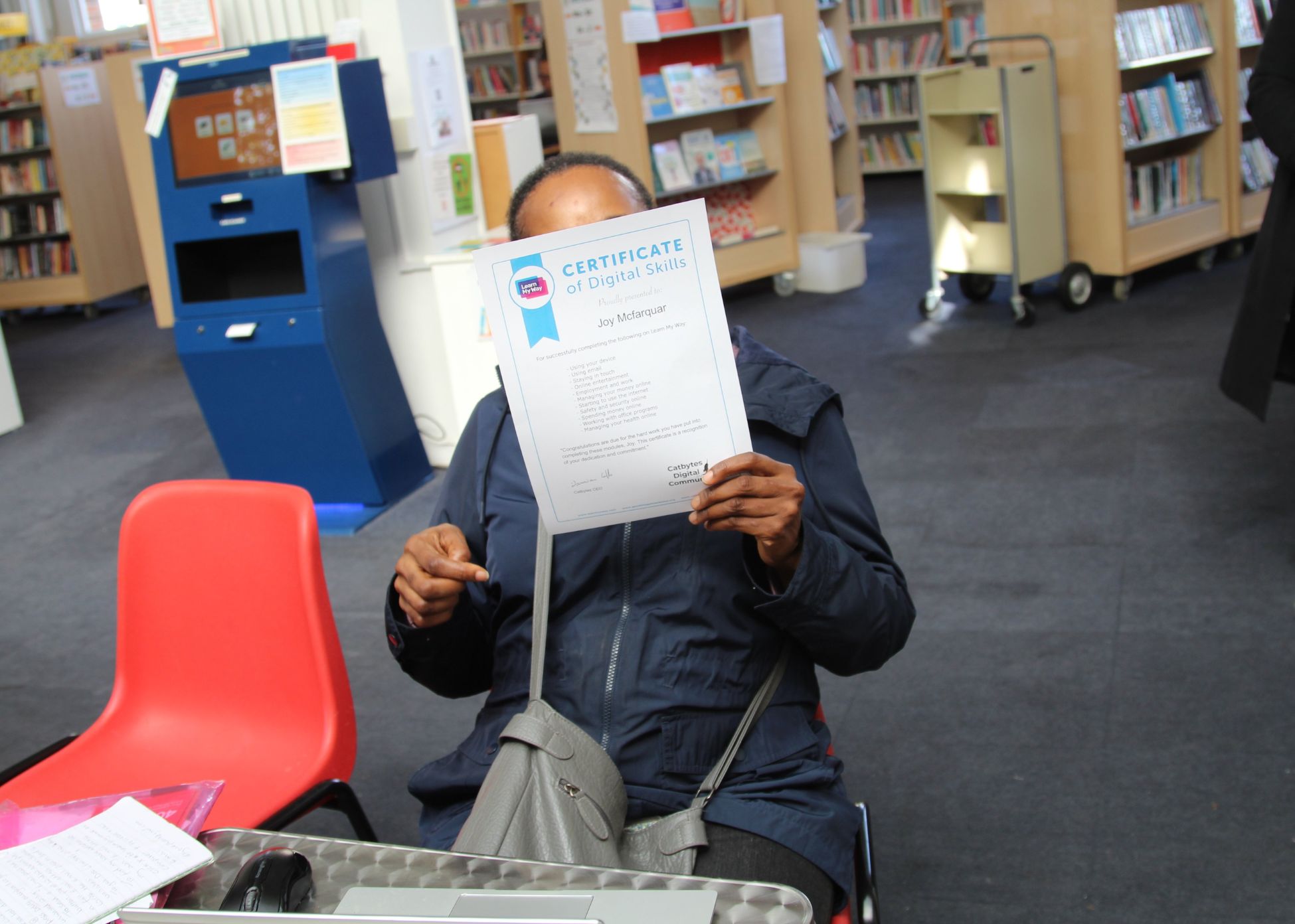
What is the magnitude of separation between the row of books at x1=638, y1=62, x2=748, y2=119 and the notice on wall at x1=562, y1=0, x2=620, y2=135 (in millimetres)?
187

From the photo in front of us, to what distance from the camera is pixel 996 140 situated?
537 cm

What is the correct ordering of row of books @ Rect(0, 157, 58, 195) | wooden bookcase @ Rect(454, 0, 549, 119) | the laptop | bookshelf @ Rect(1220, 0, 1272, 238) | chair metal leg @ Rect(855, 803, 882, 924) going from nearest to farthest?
the laptop, chair metal leg @ Rect(855, 803, 882, 924), bookshelf @ Rect(1220, 0, 1272, 238), row of books @ Rect(0, 157, 58, 195), wooden bookcase @ Rect(454, 0, 549, 119)

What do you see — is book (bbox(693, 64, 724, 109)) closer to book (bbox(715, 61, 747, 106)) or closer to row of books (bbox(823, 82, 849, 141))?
book (bbox(715, 61, 747, 106))

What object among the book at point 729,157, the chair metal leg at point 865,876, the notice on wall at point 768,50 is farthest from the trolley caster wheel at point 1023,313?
the chair metal leg at point 865,876

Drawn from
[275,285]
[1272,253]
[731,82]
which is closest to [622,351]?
[1272,253]

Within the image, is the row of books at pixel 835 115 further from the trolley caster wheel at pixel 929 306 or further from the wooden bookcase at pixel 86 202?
the wooden bookcase at pixel 86 202

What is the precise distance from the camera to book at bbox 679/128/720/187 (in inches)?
246

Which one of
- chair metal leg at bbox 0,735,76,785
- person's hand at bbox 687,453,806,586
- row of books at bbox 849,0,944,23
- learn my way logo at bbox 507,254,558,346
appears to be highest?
row of books at bbox 849,0,944,23

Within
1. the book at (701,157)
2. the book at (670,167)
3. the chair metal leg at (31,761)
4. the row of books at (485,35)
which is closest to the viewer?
the chair metal leg at (31,761)

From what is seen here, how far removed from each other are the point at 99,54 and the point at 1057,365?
24.1 ft

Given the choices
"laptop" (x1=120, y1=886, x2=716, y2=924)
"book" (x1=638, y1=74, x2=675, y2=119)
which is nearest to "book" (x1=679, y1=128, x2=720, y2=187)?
"book" (x1=638, y1=74, x2=675, y2=119)

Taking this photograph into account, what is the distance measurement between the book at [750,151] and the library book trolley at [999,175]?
118 cm

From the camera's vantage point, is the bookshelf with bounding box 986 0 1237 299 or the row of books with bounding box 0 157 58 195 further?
the row of books with bounding box 0 157 58 195

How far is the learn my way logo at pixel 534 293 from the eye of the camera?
1103mm
